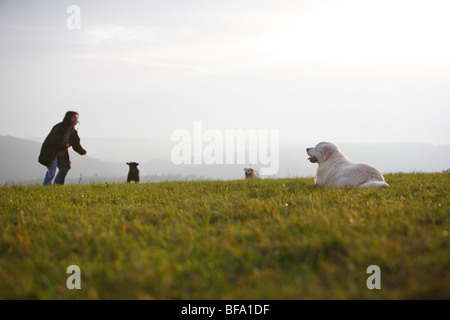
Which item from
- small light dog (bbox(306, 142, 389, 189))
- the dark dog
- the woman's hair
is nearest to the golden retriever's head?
small light dog (bbox(306, 142, 389, 189))

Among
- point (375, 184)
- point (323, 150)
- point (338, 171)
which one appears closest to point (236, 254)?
point (375, 184)

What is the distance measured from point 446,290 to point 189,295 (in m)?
1.79

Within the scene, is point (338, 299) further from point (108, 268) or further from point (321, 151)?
point (321, 151)

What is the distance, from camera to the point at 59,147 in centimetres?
1148

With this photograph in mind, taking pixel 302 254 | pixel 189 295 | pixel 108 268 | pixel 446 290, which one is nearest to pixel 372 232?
pixel 302 254

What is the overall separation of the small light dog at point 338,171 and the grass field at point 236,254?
2.92 meters

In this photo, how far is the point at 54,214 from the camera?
486 centimetres

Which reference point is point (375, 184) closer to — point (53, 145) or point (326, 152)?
point (326, 152)

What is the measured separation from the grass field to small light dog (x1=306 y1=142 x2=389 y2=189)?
2.92 m

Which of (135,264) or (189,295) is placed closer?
(189,295)

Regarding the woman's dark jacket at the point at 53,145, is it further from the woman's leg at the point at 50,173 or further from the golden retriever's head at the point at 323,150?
the golden retriever's head at the point at 323,150

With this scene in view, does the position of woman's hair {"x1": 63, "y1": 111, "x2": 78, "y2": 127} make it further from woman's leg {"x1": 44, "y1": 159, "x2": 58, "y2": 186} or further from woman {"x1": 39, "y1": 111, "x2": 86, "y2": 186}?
woman's leg {"x1": 44, "y1": 159, "x2": 58, "y2": 186}

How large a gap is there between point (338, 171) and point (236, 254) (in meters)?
5.75

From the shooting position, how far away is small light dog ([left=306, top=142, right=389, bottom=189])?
739cm
